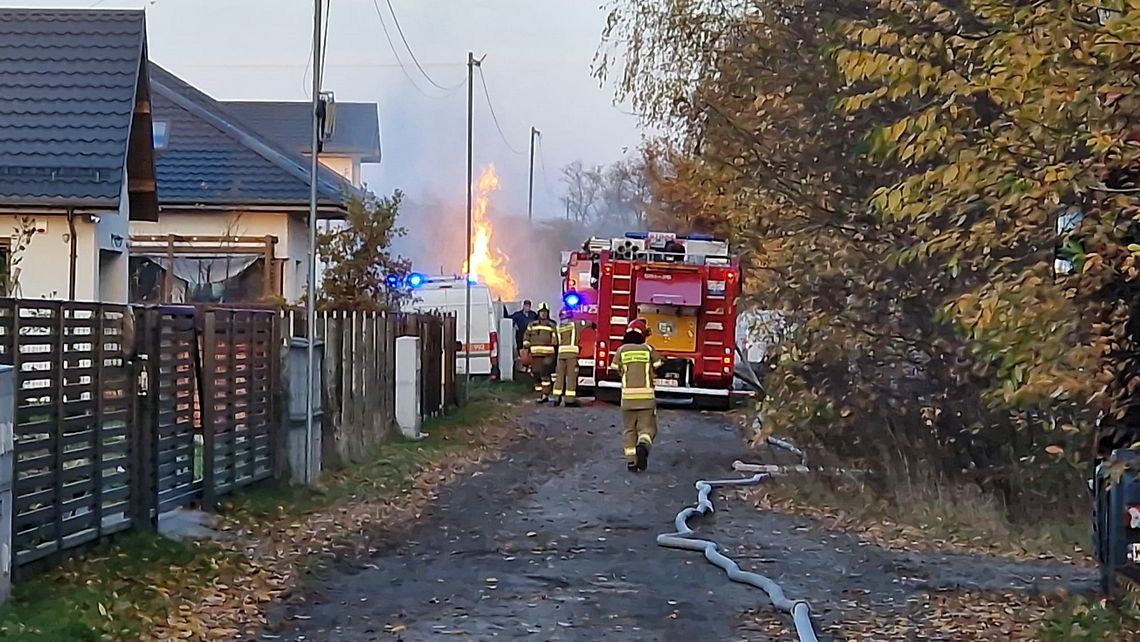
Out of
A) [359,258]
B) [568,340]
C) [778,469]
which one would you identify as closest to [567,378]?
[568,340]

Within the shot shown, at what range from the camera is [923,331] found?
42.7ft

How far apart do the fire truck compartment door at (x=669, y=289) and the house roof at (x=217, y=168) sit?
17.3 feet

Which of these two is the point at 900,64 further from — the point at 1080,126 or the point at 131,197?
the point at 131,197

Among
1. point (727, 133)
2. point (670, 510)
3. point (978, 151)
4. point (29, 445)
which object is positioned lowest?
point (670, 510)

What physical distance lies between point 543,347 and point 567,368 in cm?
187

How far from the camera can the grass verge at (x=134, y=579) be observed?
7957 millimetres

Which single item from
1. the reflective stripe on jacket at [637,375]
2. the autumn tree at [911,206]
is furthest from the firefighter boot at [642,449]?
the autumn tree at [911,206]

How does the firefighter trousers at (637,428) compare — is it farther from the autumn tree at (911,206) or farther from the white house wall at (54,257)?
the white house wall at (54,257)

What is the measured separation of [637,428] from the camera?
17688mm

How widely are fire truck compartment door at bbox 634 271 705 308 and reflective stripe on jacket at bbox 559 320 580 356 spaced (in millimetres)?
1390

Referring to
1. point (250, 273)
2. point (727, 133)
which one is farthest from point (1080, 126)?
point (250, 273)

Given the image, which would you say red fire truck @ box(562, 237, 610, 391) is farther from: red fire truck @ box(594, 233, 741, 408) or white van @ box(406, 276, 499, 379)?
white van @ box(406, 276, 499, 379)

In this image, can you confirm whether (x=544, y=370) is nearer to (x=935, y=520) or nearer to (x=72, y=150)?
(x=72, y=150)

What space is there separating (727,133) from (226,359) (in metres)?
4.81
